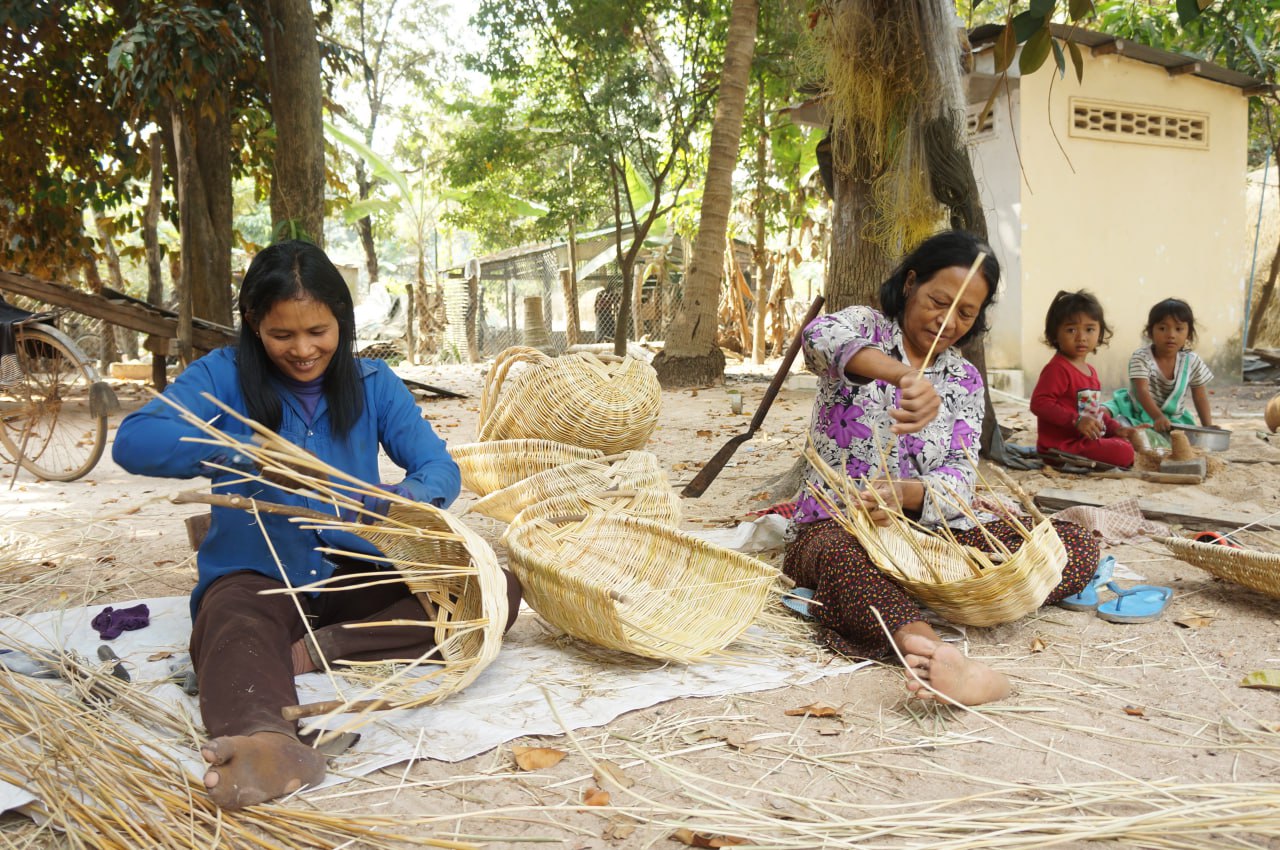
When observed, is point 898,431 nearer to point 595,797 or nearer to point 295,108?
point 595,797

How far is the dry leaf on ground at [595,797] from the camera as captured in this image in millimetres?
1540

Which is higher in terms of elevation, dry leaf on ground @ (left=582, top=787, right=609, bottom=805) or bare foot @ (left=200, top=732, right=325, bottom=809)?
bare foot @ (left=200, top=732, right=325, bottom=809)

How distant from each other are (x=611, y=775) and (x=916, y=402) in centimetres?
104

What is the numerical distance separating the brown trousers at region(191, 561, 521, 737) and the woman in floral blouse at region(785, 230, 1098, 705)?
81 centimetres

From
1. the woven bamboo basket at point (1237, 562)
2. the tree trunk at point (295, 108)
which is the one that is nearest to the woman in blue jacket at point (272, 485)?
the woven bamboo basket at point (1237, 562)

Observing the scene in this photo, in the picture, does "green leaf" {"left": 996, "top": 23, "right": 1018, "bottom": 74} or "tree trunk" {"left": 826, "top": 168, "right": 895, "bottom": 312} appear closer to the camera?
"green leaf" {"left": 996, "top": 23, "right": 1018, "bottom": 74}

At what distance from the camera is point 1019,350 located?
23.9 feet

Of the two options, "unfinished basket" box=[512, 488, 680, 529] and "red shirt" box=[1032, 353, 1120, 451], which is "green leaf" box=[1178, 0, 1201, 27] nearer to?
"unfinished basket" box=[512, 488, 680, 529]

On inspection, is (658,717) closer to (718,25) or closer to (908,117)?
(908,117)

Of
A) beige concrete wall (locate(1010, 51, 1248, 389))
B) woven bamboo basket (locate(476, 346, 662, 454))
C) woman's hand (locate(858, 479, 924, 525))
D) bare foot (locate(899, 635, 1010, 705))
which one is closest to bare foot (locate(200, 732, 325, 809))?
bare foot (locate(899, 635, 1010, 705))

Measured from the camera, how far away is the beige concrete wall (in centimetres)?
732

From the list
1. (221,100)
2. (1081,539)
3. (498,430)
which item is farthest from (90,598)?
(221,100)

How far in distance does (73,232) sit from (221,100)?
314 cm

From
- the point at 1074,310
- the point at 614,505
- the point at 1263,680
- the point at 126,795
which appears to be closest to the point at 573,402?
the point at 614,505
